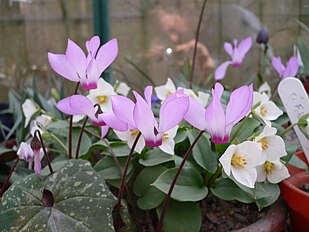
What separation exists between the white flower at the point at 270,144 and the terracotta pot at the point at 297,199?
58 mm

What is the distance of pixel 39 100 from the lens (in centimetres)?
91

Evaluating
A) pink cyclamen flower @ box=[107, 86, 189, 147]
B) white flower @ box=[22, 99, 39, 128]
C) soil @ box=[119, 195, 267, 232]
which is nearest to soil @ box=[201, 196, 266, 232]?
soil @ box=[119, 195, 267, 232]

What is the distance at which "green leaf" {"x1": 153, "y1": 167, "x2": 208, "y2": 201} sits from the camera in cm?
54

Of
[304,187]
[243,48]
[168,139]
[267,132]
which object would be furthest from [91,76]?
[243,48]

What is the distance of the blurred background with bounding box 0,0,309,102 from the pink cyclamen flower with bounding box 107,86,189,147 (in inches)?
40.7

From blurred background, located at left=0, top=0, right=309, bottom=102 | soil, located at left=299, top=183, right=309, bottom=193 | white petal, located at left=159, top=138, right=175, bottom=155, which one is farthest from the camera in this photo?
blurred background, located at left=0, top=0, right=309, bottom=102

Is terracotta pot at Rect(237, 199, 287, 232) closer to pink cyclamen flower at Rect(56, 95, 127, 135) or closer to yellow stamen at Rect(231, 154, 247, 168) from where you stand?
yellow stamen at Rect(231, 154, 247, 168)

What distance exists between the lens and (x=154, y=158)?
0.61 meters

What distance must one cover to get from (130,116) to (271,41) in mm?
1152

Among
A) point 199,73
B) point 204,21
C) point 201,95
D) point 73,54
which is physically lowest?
point 199,73

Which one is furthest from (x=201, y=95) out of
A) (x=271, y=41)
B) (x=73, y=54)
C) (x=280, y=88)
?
(x=271, y=41)

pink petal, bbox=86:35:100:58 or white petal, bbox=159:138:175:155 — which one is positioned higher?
pink petal, bbox=86:35:100:58

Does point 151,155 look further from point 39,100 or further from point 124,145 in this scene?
point 39,100

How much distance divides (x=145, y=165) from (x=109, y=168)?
6cm
